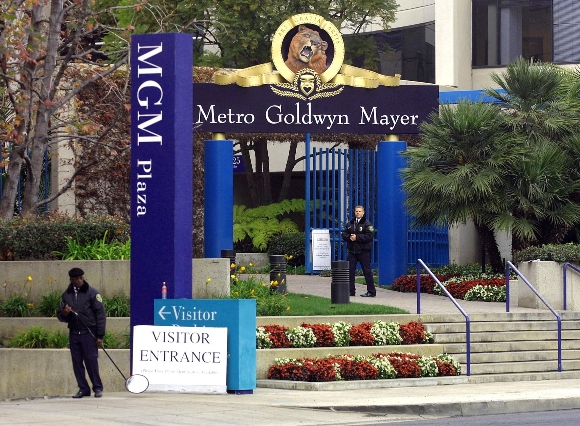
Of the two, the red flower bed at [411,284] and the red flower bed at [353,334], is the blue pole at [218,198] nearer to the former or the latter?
the red flower bed at [411,284]

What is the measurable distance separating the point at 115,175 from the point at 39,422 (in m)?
13.6

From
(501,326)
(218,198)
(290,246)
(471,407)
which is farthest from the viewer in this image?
(290,246)

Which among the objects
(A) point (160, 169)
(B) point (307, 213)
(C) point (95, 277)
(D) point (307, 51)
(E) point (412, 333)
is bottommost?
(E) point (412, 333)

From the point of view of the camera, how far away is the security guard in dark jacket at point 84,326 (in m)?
15.0

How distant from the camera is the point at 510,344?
61.6 feet

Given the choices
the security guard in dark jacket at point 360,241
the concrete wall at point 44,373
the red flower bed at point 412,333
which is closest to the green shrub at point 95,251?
the concrete wall at point 44,373

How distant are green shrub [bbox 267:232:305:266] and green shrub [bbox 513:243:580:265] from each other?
334 inches

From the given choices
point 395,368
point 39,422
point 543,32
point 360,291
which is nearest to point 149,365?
point 39,422

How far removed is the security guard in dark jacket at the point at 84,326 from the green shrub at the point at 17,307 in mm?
3820

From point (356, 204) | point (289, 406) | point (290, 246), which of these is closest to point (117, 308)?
point (289, 406)

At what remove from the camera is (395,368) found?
1703cm

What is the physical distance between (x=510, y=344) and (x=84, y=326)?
7453 millimetres

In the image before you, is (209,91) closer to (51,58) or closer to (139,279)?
(51,58)

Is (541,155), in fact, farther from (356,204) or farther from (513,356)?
(513,356)
